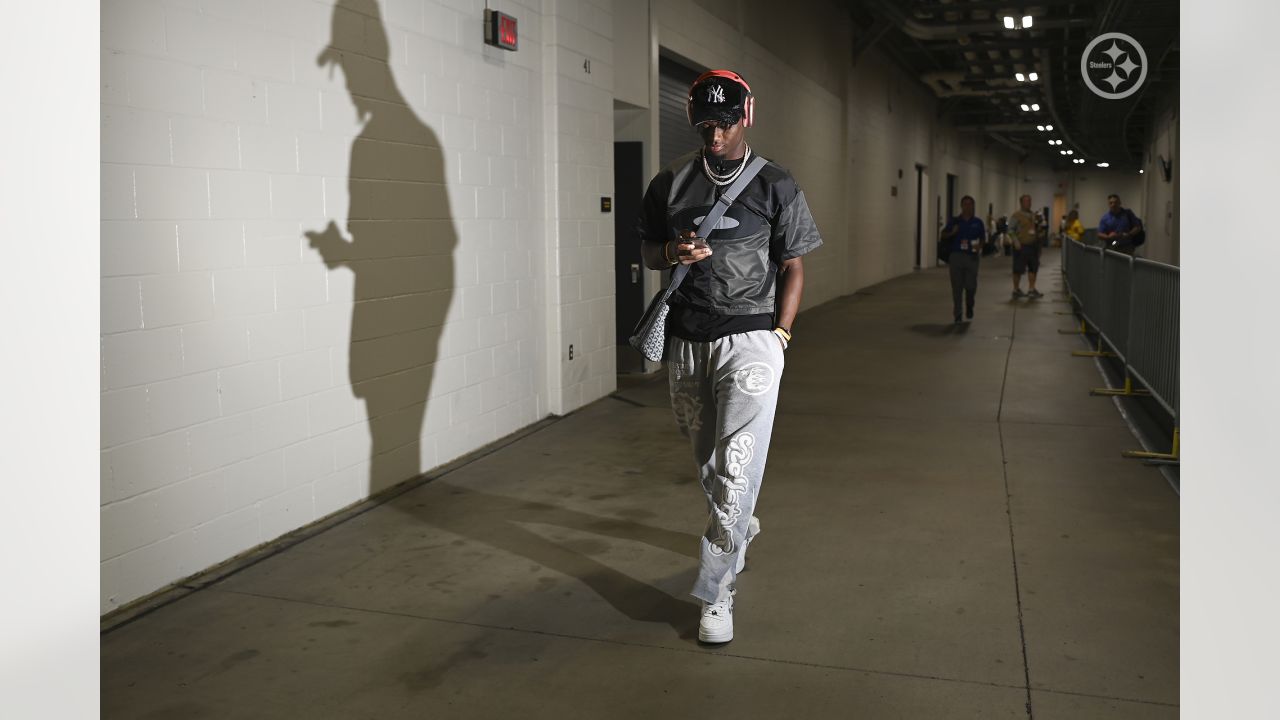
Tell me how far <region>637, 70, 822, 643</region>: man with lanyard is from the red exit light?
10.9 ft

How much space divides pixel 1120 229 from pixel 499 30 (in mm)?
11416

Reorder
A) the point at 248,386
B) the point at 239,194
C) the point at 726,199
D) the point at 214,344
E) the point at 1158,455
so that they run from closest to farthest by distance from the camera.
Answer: the point at 726,199 → the point at 214,344 → the point at 239,194 → the point at 248,386 → the point at 1158,455

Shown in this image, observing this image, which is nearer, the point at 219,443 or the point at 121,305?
the point at 121,305

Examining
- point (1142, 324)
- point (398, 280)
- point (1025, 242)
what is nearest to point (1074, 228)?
point (1025, 242)

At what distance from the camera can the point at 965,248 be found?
45.7 feet

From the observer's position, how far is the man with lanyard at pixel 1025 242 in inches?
688

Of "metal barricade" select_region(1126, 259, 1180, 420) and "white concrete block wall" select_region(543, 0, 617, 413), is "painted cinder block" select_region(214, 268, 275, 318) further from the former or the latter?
"metal barricade" select_region(1126, 259, 1180, 420)

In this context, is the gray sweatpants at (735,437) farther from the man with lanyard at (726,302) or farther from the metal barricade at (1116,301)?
the metal barricade at (1116,301)

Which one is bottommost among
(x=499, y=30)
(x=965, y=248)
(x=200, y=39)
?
(x=965, y=248)

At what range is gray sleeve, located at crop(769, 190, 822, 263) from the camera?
3736 millimetres

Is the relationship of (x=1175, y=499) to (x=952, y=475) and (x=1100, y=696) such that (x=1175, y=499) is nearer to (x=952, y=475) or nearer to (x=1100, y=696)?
(x=952, y=475)

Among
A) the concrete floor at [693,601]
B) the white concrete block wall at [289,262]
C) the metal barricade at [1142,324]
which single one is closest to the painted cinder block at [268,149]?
the white concrete block wall at [289,262]

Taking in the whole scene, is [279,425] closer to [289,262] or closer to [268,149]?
[289,262]

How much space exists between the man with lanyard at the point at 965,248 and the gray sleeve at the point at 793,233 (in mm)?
10091
